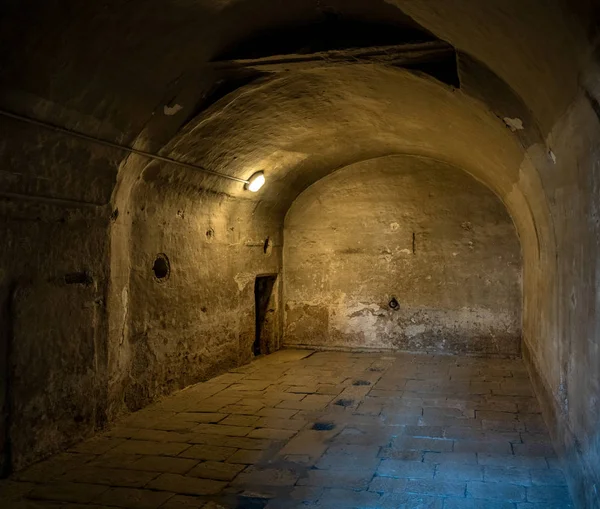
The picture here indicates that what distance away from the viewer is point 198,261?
7328 mm

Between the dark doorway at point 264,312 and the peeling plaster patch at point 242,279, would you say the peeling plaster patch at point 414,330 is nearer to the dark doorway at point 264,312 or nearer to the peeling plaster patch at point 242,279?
the dark doorway at point 264,312

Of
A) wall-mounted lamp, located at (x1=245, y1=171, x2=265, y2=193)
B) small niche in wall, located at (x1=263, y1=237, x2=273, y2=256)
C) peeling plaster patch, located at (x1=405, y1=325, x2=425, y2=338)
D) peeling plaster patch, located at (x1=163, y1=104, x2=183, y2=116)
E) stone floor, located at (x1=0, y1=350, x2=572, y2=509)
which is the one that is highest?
peeling plaster patch, located at (x1=163, y1=104, x2=183, y2=116)

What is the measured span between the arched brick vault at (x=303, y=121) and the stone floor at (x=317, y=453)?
35cm

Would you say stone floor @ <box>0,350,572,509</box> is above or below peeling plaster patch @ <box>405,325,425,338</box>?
below

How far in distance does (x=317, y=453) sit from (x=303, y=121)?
150 inches

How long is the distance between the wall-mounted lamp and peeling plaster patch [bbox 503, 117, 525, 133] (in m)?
4.10

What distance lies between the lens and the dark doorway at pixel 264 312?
9484 millimetres

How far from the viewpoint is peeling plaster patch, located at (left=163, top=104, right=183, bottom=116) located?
5.36 metres

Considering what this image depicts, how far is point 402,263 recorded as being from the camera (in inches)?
381

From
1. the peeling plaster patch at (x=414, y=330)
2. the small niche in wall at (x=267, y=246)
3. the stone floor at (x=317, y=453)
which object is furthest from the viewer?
the peeling plaster patch at (x=414, y=330)

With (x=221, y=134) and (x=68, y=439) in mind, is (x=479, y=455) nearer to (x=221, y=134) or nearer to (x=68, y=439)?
(x=68, y=439)

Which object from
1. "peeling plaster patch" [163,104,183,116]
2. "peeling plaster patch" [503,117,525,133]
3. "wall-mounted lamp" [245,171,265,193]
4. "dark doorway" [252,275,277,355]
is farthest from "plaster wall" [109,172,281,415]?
"peeling plaster patch" [503,117,525,133]

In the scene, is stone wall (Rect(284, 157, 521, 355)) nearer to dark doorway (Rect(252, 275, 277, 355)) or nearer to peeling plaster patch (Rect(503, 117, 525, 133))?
dark doorway (Rect(252, 275, 277, 355))

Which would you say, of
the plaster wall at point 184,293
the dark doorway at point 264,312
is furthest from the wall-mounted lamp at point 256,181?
the dark doorway at point 264,312
